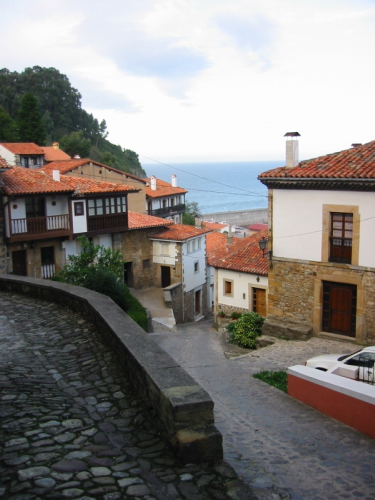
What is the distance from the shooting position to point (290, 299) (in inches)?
725

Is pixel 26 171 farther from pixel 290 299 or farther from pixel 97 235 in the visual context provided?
pixel 290 299

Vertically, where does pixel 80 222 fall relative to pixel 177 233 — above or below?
above

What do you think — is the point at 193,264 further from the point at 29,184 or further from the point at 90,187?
the point at 29,184

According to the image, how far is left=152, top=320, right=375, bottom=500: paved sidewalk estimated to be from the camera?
5617 millimetres

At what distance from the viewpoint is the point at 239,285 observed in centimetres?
2486

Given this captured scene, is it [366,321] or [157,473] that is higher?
[157,473]

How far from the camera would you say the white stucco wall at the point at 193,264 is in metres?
36.0

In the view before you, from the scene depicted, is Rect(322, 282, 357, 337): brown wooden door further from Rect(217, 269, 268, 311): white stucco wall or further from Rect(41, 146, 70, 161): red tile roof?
Rect(41, 146, 70, 161): red tile roof

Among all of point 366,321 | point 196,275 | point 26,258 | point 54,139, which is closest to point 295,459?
point 366,321

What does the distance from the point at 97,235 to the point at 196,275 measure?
9.87 m

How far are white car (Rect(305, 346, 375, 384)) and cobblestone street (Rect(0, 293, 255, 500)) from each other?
19.3 feet

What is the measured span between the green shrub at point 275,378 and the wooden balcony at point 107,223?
737 inches

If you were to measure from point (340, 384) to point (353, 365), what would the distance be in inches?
124

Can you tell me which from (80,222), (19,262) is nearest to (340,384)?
(19,262)
